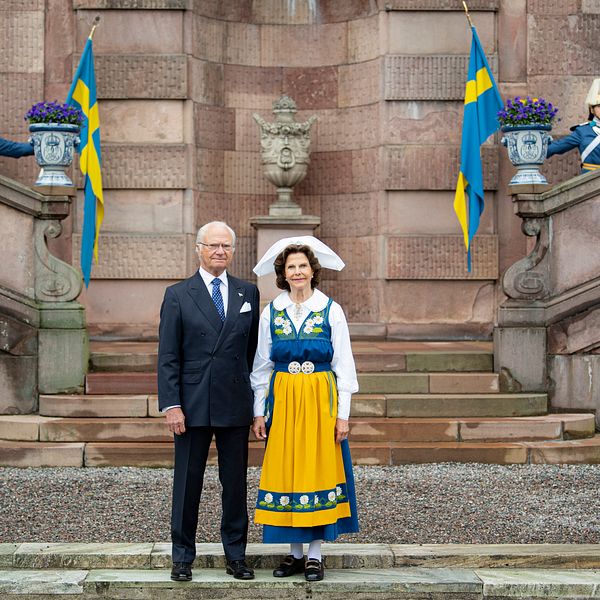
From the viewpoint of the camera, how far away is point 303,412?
6383 mm

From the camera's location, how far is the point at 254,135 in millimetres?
13711

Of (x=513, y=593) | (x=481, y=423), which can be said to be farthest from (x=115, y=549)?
(x=481, y=423)

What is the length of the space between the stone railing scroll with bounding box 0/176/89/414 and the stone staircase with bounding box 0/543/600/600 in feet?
11.5

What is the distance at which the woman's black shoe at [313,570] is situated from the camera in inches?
253

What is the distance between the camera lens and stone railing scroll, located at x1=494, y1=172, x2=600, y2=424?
10609 mm

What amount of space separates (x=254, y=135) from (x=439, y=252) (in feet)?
8.26

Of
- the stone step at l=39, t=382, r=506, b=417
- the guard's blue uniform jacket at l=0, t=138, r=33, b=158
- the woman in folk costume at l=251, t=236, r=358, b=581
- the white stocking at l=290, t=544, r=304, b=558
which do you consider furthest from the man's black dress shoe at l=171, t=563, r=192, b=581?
the guard's blue uniform jacket at l=0, t=138, r=33, b=158

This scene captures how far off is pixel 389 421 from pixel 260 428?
144 inches

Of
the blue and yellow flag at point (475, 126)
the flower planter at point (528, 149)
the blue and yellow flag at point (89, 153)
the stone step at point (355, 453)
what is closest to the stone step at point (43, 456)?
the stone step at point (355, 453)

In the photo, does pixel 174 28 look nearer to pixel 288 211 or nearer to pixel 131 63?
pixel 131 63

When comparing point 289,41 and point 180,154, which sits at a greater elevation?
point 289,41

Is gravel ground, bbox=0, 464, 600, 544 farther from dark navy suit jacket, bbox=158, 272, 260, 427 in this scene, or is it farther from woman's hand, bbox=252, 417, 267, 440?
dark navy suit jacket, bbox=158, 272, 260, 427

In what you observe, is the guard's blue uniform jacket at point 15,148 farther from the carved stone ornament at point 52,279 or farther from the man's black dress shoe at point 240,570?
the man's black dress shoe at point 240,570

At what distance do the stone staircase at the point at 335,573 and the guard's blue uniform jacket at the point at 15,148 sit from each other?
5.68 meters
